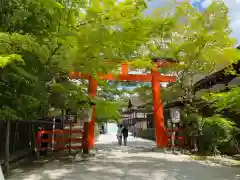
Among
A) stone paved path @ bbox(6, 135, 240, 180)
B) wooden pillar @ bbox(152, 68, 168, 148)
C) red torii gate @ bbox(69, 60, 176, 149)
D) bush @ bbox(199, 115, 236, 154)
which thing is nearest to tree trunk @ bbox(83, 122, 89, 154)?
red torii gate @ bbox(69, 60, 176, 149)

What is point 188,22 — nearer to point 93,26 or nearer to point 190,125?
point 190,125

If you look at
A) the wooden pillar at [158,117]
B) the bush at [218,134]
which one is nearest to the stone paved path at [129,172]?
the bush at [218,134]

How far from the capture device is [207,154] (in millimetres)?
16188

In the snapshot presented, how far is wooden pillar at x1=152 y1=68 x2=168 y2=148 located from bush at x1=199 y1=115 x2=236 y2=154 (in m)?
2.58

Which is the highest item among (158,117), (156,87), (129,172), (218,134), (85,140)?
(156,87)

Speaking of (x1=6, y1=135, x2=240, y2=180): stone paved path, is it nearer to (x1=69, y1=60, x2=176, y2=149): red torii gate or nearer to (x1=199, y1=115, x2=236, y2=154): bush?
(x1=199, y1=115, x2=236, y2=154): bush

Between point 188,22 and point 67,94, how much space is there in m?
8.61

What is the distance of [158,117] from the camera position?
19031mm

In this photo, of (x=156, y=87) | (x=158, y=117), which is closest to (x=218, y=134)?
(x=158, y=117)

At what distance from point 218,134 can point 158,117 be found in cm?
438

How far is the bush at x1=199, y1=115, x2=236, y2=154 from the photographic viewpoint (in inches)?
603

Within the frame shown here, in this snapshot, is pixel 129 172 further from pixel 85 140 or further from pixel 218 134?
pixel 218 134

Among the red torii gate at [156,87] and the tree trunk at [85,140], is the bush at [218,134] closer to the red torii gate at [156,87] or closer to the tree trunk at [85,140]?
the red torii gate at [156,87]

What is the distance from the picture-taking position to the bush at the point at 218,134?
50.3 feet
